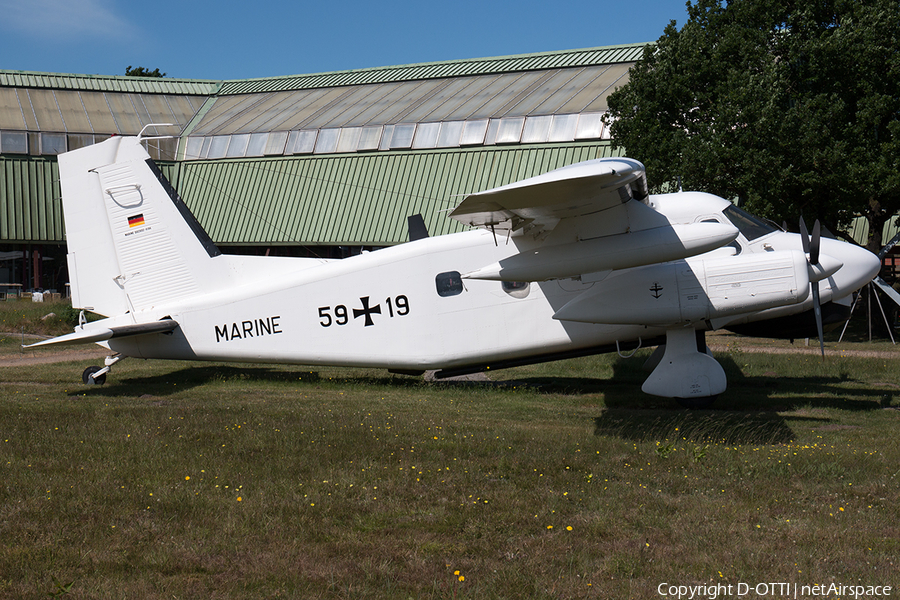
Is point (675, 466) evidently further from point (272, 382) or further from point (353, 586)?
point (272, 382)

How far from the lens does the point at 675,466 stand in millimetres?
8648

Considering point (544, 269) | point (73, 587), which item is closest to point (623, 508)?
point (544, 269)

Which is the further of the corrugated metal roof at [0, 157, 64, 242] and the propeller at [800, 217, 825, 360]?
the corrugated metal roof at [0, 157, 64, 242]

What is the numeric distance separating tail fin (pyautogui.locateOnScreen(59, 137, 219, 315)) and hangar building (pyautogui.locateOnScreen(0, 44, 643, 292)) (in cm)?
1771

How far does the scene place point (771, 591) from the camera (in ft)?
17.9

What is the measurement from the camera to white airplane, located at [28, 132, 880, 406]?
1050 cm

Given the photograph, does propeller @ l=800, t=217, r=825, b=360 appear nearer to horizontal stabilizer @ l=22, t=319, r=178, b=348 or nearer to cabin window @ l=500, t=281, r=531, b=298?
cabin window @ l=500, t=281, r=531, b=298

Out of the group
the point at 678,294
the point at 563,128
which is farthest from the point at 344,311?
the point at 563,128

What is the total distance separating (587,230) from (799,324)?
4.73 m

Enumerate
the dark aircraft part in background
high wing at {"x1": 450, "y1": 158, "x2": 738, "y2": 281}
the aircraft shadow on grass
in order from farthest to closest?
the dark aircraft part in background → the aircraft shadow on grass → high wing at {"x1": 450, "y1": 158, "x2": 738, "y2": 281}

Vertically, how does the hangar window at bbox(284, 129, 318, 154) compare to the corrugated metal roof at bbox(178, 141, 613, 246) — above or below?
above

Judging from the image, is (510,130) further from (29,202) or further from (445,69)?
(29,202)

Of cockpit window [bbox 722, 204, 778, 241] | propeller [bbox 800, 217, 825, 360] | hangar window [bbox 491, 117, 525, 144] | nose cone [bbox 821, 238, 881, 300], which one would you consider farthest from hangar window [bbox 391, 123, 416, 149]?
propeller [bbox 800, 217, 825, 360]

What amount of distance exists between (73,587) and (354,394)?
8.93m
